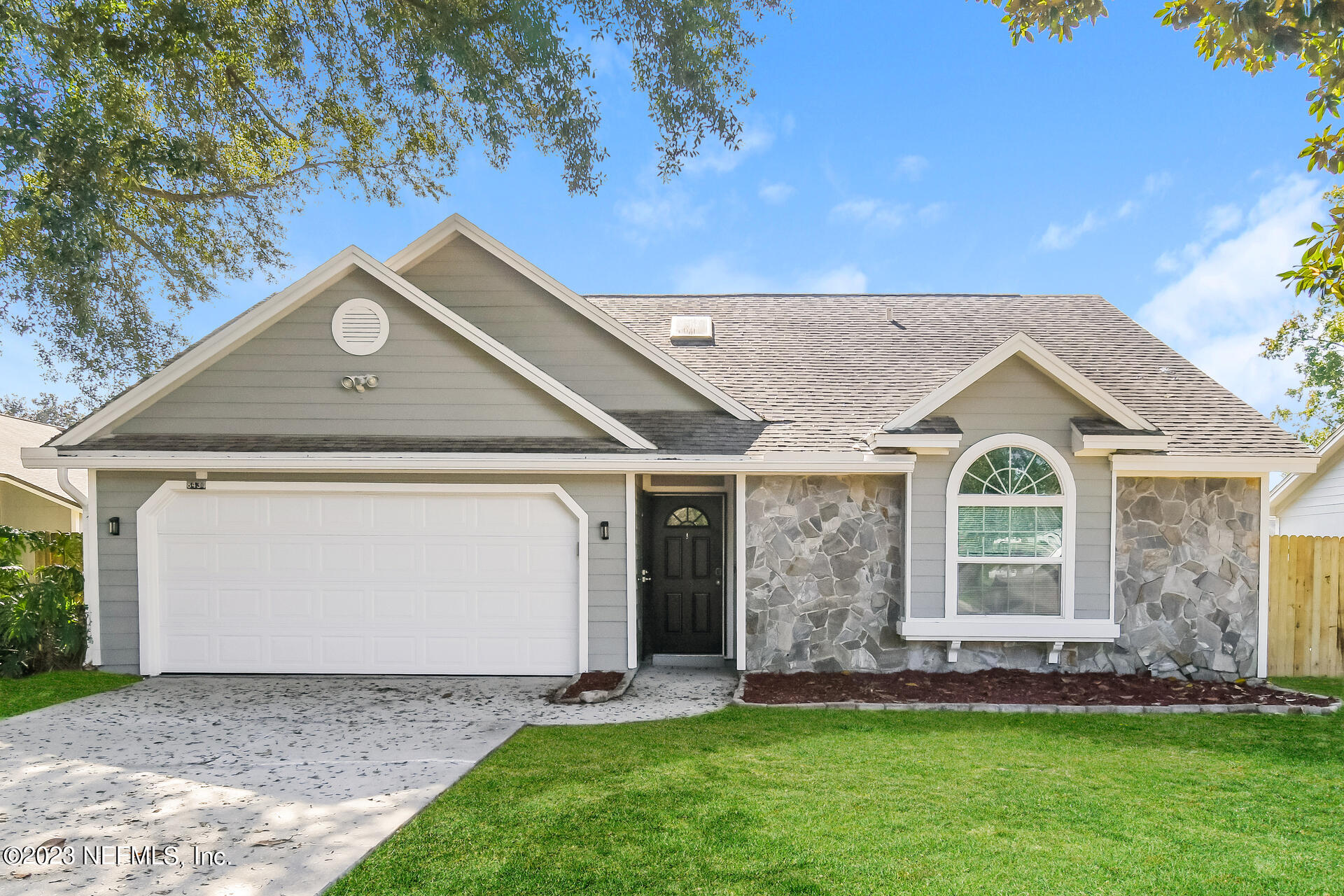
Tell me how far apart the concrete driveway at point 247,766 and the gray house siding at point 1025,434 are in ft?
8.59

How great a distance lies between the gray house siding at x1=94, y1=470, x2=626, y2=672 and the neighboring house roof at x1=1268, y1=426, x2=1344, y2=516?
11.4m

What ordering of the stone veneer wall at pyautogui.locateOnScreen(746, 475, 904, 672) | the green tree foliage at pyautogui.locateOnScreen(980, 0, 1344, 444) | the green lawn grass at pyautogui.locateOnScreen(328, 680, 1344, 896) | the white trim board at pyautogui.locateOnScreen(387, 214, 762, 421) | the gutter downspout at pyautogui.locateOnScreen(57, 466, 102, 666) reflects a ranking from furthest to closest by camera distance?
the white trim board at pyautogui.locateOnScreen(387, 214, 762, 421) → the stone veneer wall at pyautogui.locateOnScreen(746, 475, 904, 672) → the gutter downspout at pyautogui.locateOnScreen(57, 466, 102, 666) → the green tree foliage at pyautogui.locateOnScreen(980, 0, 1344, 444) → the green lawn grass at pyautogui.locateOnScreen(328, 680, 1344, 896)

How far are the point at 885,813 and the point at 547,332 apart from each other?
7.10 meters

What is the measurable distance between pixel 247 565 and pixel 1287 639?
12372 millimetres

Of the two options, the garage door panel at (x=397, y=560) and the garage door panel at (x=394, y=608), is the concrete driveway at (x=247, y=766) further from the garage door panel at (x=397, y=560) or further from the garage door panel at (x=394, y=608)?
the garage door panel at (x=397, y=560)

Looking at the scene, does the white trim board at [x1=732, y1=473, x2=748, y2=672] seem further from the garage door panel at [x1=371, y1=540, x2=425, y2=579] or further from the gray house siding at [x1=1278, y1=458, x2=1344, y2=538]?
the gray house siding at [x1=1278, y1=458, x2=1344, y2=538]

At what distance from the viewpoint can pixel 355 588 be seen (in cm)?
836

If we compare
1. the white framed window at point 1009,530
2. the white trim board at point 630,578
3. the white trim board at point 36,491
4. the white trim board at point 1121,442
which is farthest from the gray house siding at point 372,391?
the white trim board at point 36,491

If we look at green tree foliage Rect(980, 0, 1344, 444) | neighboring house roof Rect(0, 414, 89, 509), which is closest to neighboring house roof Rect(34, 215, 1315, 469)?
green tree foliage Rect(980, 0, 1344, 444)

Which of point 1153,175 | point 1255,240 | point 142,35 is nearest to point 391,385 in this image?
point 142,35

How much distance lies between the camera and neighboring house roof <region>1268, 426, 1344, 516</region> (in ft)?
43.7

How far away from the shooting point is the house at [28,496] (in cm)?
1530

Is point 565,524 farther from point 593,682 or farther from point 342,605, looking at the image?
point 342,605

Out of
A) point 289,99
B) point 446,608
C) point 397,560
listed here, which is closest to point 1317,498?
point 446,608
